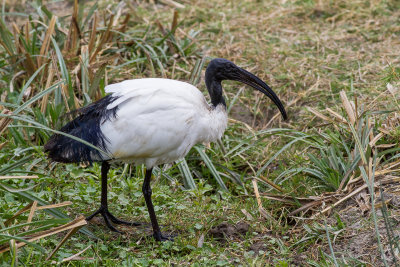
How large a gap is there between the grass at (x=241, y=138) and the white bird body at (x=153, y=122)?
1.58ft

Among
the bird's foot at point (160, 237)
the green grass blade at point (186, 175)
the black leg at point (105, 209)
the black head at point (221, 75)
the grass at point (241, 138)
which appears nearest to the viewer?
the grass at point (241, 138)

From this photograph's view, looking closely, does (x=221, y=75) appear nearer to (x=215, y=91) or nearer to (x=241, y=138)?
(x=215, y=91)

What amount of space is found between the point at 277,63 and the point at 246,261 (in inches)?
118

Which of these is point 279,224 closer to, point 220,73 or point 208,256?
point 208,256

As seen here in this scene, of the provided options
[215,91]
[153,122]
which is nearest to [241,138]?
[215,91]

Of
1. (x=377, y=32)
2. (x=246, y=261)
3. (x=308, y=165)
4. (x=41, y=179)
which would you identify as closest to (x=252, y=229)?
(x=246, y=261)

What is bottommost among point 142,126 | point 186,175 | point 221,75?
point 186,175

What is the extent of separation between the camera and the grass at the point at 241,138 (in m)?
3.58

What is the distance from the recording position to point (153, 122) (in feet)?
11.8

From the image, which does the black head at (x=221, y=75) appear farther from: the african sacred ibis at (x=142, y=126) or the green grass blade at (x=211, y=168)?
the green grass blade at (x=211, y=168)

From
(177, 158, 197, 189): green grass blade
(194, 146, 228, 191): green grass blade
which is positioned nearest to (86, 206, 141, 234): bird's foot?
(177, 158, 197, 189): green grass blade

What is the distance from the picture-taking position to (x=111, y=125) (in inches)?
143

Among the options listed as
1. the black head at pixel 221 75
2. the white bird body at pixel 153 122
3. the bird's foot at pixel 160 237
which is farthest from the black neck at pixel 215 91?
the bird's foot at pixel 160 237

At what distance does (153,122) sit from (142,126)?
0.23 feet
